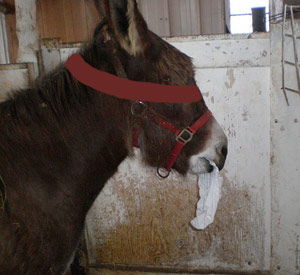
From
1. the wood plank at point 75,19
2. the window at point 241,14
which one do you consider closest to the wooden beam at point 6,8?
the wood plank at point 75,19

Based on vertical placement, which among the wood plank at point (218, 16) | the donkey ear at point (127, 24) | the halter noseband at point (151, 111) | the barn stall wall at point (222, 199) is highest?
the wood plank at point (218, 16)

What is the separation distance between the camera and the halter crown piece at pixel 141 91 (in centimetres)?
135

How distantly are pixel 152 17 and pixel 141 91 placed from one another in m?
3.13

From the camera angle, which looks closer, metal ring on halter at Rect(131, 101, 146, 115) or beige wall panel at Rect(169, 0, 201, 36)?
metal ring on halter at Rect(131, 101, 146, 115)

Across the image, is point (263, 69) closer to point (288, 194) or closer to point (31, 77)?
point (288, 194)

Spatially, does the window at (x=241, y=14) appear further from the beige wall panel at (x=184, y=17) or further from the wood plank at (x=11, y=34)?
the wood plank at (x=11, y=34)

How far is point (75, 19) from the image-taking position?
428cm

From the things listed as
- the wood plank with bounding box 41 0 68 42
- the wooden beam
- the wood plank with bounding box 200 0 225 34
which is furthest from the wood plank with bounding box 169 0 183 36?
the wooden beam

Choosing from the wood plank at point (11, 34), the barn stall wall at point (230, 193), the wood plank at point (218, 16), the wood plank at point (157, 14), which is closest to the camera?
the barn stall wall at point (230, 193)

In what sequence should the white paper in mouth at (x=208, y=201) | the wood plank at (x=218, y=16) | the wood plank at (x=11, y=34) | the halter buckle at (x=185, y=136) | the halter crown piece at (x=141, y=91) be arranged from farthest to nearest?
the wood plank at (x=11, y=34) < the wood plank at (x=218, y=16) < the white paper in mouth at (x=208, y=201) < the halter buckle at (x=185, y=136) < the halter crown piece at (x=141, y=91)

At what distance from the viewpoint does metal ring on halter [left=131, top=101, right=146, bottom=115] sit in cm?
140

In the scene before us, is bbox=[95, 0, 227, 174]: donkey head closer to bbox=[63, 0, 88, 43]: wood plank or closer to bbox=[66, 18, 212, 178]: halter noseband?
bbox=[66, 18, 212, 178]: halter noseband

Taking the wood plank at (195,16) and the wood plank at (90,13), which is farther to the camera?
the wood plank at (90,13)

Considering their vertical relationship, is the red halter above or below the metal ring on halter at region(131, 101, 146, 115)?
below
